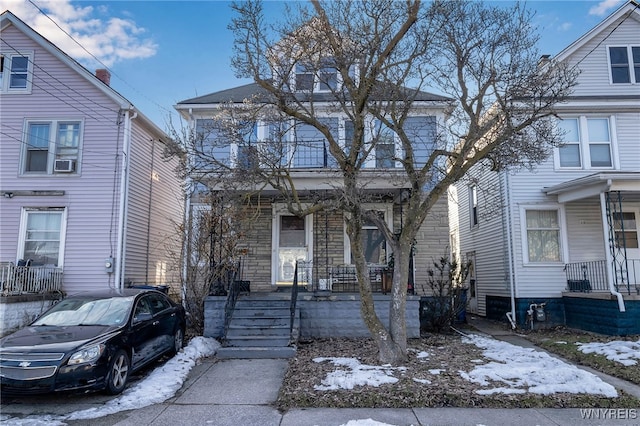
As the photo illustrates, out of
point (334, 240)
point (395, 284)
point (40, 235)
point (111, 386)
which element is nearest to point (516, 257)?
point (334, 240)

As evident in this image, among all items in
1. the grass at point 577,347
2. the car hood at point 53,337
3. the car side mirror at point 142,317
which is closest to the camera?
the car hood at point 53,337

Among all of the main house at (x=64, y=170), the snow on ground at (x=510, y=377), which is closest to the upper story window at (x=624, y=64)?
the snow on ground at (x=510, y=377)

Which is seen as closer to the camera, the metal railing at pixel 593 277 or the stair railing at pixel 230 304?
the stair railing at pixel 230 304

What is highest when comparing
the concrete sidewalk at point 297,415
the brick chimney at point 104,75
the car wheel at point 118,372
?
the brick chimney at point 104,75

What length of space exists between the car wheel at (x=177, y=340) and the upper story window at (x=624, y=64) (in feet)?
45.9

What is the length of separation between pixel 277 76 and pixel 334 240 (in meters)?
5.70

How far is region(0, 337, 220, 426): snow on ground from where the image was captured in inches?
203

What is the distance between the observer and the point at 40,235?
12.5 metres

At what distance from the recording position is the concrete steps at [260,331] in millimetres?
8414

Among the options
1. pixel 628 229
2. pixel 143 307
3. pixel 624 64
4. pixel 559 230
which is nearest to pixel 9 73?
pixel 143 307

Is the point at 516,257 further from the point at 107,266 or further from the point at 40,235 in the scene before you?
the point at 40,235

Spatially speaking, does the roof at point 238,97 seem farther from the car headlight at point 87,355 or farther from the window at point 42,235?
the car headlight at point 87,355

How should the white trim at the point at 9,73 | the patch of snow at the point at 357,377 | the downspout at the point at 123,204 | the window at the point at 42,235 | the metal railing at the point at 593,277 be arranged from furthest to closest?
the white trim at the point at 9,73 → the window at the point at 42,235 → the downspout at the point at 123,204 → the metal railing at the point at 593,277 → the patch of snow at the point at 357,377

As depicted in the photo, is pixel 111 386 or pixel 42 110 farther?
pixel 42 110
